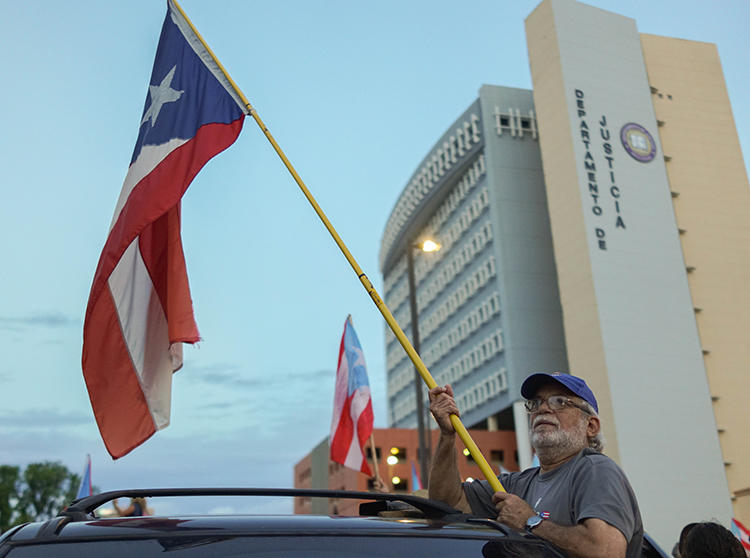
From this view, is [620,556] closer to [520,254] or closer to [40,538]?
[40,538]

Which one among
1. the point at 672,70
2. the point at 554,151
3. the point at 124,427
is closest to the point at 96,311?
the point at 124,427

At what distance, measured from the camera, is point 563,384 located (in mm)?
3666

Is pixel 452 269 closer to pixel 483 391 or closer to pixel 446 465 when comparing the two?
pixel 483 391

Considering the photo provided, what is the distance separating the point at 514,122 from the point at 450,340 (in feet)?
62.1

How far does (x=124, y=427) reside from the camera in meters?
5.86

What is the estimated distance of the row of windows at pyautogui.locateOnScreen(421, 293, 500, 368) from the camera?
5883 centimetres

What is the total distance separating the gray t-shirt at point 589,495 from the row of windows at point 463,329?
5456 centimetres

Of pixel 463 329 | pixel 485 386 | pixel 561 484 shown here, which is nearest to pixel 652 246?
pixel 485 386

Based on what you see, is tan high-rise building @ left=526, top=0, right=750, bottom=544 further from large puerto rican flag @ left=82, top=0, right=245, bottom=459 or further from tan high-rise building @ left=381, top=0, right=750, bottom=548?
large puerto rican flag @ left=82, top=0, right=245, bottom=459

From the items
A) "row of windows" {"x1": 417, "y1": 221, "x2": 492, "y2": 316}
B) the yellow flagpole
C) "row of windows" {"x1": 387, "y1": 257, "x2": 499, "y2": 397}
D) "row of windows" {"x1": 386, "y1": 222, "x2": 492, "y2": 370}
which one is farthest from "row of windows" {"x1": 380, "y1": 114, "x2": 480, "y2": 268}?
the yellow flagpole

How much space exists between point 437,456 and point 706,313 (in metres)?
51.5

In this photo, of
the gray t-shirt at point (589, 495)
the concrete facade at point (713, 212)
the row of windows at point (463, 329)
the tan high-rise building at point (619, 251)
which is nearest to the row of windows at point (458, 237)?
the tan high-rise building at point (619, 251)

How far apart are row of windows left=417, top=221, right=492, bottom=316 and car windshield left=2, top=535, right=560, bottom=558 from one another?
57.7 meters

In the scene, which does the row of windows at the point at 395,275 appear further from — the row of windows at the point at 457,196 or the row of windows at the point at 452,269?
the row of windows at the point at 457,196
